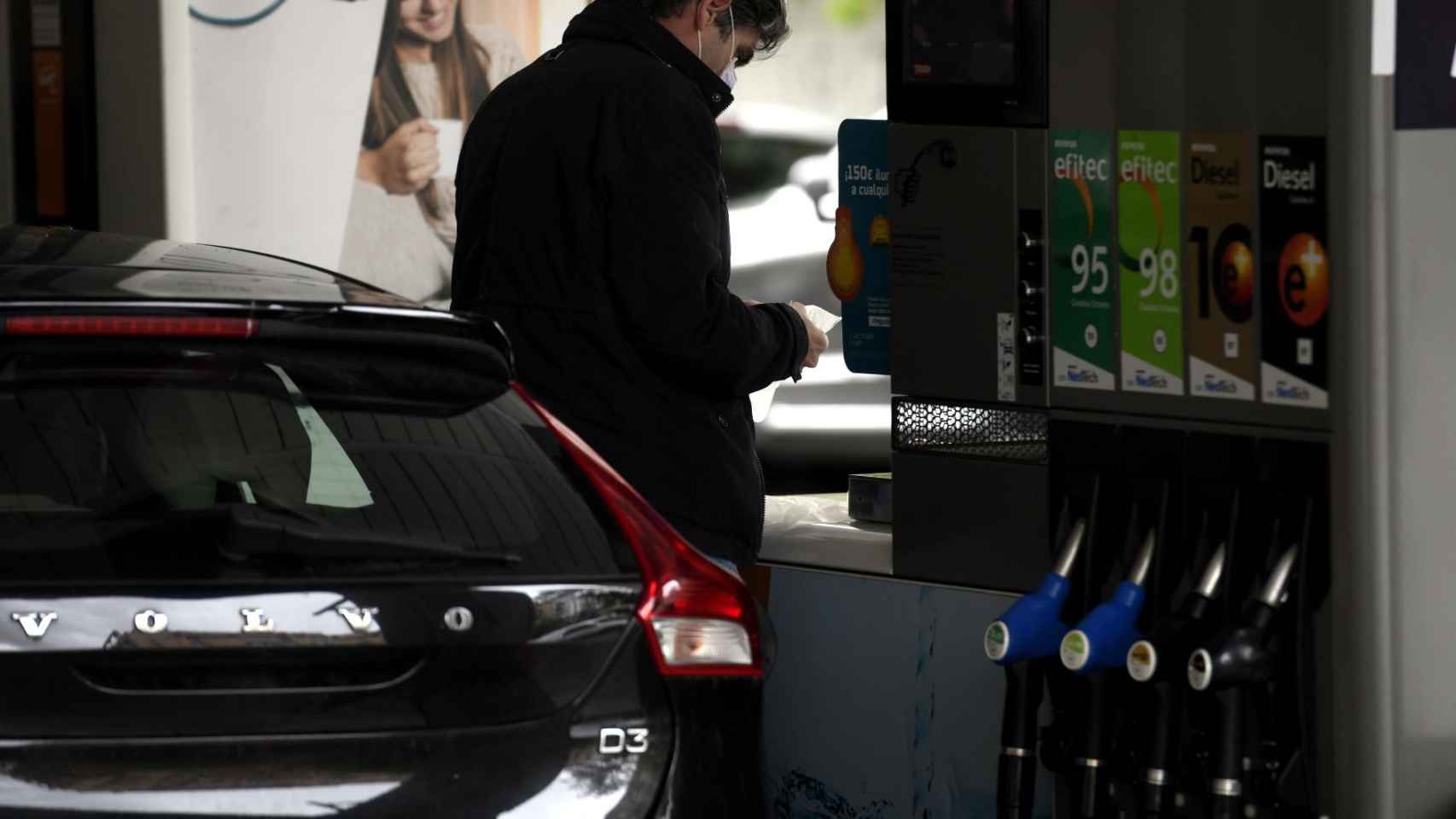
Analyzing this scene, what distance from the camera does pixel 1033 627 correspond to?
3.96m

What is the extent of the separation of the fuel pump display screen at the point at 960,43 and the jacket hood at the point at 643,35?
0.40m

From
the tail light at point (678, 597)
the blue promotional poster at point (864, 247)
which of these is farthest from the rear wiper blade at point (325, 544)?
the blue promotional poster at point (864, 247)

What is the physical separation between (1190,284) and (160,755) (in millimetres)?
2123

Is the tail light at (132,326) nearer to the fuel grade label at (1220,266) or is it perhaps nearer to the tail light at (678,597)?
the tail light at (678,597)

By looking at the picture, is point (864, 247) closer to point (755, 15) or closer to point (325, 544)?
point (755, 15)

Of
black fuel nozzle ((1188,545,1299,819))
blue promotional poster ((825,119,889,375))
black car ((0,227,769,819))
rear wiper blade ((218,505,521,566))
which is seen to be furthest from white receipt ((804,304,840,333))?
rear wiper blade ((218,505,521,566))

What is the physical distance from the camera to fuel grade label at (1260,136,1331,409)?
3693mm

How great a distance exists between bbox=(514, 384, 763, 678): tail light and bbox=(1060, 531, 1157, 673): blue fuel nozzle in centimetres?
92

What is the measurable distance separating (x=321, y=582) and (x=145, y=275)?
1.84 feet

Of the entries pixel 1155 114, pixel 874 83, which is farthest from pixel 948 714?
pixel 874 83

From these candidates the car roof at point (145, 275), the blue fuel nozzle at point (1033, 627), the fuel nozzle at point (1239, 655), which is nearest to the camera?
the car roof at point (145, 275)

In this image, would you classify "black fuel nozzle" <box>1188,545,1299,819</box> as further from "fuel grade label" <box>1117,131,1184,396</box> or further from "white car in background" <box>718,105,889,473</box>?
"white car in background" <box>718,105,889,473</box>

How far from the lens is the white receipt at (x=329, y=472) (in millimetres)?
2889

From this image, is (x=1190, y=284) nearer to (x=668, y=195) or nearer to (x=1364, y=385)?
(x=1364, y=385)
